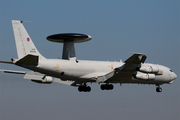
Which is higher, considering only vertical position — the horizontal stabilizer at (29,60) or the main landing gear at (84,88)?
the horizontal stabilizer at (29,60)

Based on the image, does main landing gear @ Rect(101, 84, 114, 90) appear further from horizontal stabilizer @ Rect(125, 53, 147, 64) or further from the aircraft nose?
the aircraft nose

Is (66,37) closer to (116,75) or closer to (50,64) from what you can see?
(50,64)

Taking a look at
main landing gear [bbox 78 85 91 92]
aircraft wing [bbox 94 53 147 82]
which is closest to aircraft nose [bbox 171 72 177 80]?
aircraft wing [bbox 94 53 147 82]

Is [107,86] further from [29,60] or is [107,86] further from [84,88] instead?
[29,60]

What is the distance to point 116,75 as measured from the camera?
117 ft

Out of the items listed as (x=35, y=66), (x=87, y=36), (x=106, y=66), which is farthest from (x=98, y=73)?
(x=35, y=66)

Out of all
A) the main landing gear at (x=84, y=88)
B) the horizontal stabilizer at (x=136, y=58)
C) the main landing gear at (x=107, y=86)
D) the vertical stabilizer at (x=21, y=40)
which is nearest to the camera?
the vertical stabilizer at (x=21, y=40)

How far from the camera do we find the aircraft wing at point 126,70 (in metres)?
31.7

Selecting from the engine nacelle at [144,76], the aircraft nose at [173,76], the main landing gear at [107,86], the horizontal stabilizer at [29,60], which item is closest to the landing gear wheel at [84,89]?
the main landing gear at [107,86]

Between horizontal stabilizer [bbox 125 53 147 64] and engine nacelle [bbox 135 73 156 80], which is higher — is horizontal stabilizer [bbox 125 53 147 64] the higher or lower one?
the higher one

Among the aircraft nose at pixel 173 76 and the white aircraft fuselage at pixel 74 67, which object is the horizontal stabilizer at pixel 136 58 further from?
the aircraft nose at pixel 173 76

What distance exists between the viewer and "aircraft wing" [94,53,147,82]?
1247 inches

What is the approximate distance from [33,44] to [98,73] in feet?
25.3

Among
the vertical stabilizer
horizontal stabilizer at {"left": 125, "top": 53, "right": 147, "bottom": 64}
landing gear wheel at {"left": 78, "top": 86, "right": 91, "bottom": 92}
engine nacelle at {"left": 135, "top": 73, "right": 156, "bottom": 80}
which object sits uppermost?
the vertical stabilizer
